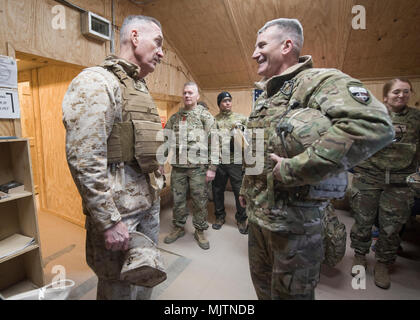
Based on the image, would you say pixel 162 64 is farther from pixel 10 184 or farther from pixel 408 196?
pixel 408 196

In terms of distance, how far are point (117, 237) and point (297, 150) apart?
0.89m

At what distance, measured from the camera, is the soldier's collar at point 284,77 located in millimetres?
1083

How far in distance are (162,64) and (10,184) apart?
2322 mm

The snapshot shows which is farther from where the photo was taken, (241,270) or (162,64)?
(162,64)

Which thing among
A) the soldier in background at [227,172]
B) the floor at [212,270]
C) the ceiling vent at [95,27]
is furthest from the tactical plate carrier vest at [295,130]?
the ceiling vent at [95,27]

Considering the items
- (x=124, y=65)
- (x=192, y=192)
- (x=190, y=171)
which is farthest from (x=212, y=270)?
(x=124, y=65)

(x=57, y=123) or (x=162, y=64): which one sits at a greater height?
(x=162, y=64)

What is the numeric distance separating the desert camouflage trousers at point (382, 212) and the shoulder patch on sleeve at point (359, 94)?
1.47 metres

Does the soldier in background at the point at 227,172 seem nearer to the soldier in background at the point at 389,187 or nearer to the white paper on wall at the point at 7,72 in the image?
the soldier in background at the point at 389,187

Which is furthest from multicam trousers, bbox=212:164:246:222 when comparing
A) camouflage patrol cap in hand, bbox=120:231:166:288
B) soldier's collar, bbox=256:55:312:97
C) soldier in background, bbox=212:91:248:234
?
camouflage patrol cap in hand, bbox=120:231:166:288

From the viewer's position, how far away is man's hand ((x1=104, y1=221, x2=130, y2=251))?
0.98m

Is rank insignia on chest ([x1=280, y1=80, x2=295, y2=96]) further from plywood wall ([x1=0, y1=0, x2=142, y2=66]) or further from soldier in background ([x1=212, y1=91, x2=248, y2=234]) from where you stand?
plywood wall ([x1=0, y1=0, x2=142, y2=66])

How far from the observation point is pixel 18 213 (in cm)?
182
